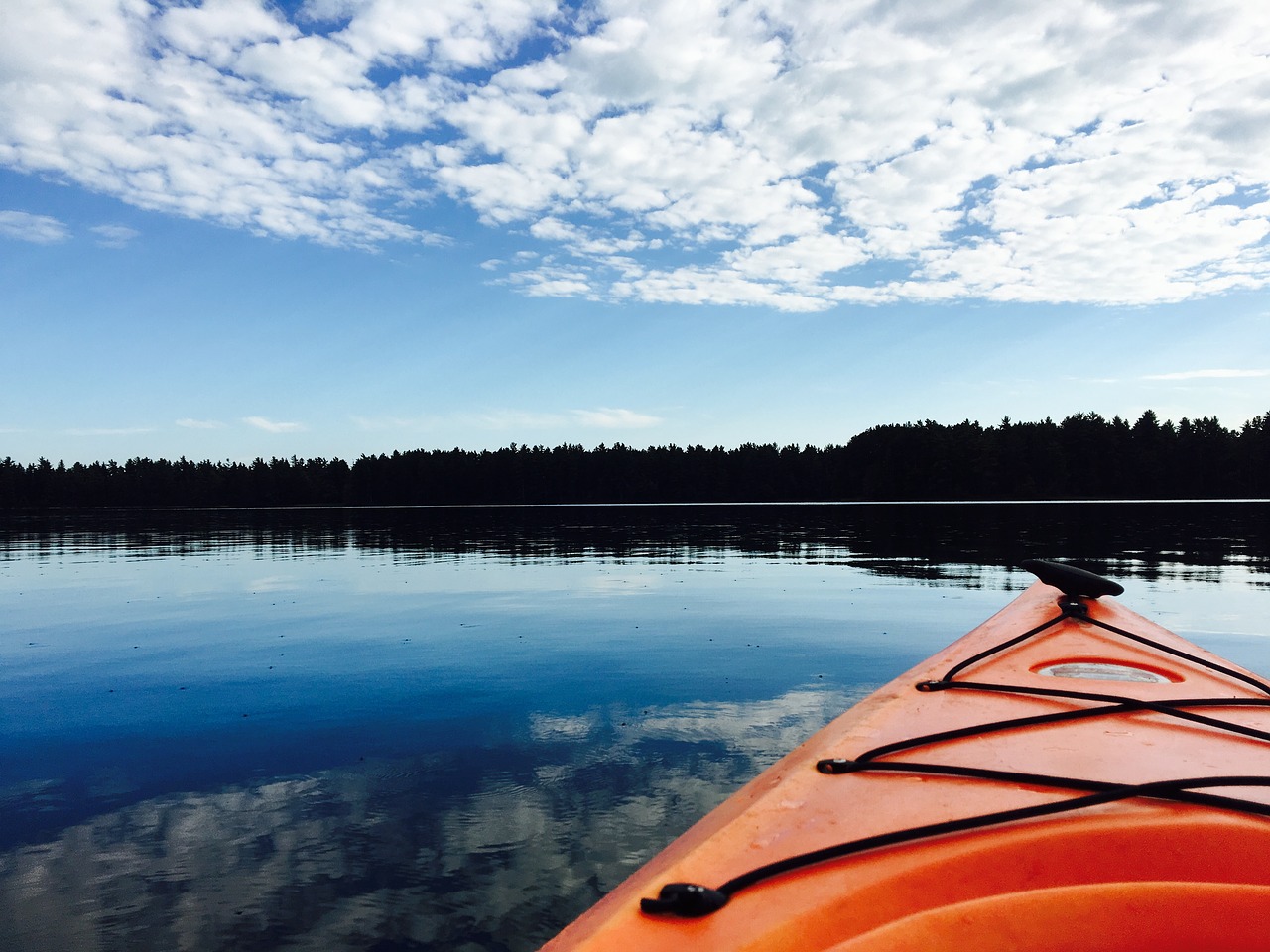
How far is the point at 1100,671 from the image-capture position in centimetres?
485

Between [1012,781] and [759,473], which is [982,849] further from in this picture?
[759,473]

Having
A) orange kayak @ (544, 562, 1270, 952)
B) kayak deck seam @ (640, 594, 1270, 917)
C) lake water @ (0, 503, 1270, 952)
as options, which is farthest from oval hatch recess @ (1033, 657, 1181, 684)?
lake water @ (0, 503, 1270, 952)

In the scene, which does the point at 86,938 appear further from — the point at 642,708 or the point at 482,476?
the point at 482,476

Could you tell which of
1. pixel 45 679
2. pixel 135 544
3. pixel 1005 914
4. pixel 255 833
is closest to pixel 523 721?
pixel 255 833

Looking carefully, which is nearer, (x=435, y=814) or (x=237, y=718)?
(x=435, y=814)

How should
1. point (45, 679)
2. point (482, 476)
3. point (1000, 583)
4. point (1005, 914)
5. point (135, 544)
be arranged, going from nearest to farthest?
1. point (1005, 914)
2. point (45, 679)
3. point (1000, 583)
4. point (135, 544)
5. point (482, 476)

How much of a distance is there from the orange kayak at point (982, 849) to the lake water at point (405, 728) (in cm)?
162

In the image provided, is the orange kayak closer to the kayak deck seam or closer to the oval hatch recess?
the kayak deck seam

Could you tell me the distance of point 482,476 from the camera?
408 ft

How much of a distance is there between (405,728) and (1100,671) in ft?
17.1

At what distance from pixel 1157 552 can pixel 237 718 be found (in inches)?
959

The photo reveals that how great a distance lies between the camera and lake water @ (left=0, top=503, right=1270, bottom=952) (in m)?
3.80

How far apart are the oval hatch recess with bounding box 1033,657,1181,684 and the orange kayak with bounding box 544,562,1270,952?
112 cm

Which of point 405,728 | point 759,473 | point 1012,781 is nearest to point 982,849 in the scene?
point 1012,781
